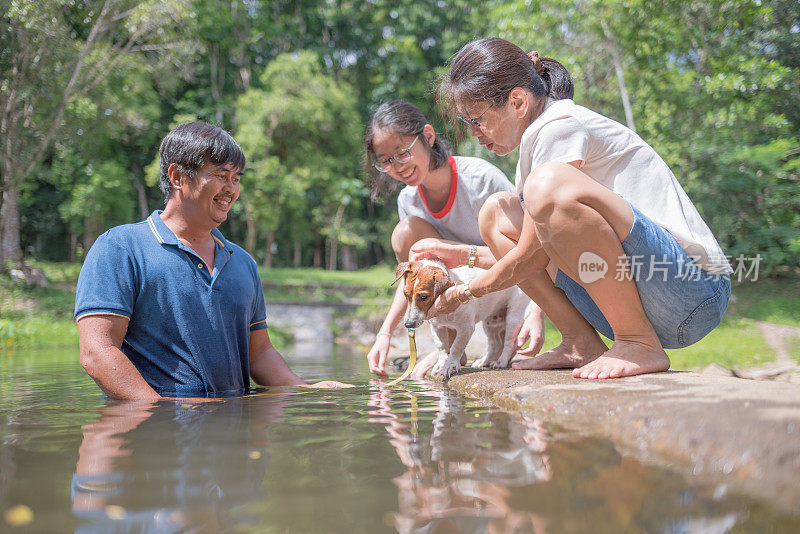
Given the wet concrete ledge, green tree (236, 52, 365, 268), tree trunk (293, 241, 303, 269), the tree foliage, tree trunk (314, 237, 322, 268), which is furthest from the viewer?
tree trunk (314, 237, 322, 268)

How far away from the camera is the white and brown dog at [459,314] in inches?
136

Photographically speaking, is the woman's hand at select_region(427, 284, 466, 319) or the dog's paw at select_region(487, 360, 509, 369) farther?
the dog's paw at select_region(487, 360, 509, 369)

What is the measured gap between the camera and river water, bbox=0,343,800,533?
1.19m

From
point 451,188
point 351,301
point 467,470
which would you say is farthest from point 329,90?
point 467,470

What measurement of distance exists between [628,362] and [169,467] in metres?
1.95

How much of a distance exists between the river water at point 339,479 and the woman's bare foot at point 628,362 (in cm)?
61

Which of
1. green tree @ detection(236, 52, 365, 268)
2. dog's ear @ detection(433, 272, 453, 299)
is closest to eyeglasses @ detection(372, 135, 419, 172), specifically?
dog's ear @ detection(433, 272, 453, 299)

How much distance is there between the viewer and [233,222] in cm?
2820

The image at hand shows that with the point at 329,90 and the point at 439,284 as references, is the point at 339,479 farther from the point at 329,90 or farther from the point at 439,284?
the point at 329,90

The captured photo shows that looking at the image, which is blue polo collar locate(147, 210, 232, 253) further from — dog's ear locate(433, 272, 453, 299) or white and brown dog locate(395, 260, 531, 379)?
dog's ear locate(433, 272, 453, 299)

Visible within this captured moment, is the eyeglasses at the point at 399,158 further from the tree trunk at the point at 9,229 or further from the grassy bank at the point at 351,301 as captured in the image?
the tree trunk at the point at 9,229

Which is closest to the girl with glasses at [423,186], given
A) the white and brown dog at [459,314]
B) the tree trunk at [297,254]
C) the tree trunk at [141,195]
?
the white and brown dog at [459,314]

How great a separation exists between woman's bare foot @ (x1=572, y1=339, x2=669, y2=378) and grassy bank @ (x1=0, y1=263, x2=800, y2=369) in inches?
211

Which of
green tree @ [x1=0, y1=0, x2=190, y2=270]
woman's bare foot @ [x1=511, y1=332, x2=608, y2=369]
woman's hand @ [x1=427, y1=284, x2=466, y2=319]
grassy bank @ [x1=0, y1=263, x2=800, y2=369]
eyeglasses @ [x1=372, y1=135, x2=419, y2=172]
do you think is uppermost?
green tree @ [x1=0, y1=0, x2=190, y2=270]
